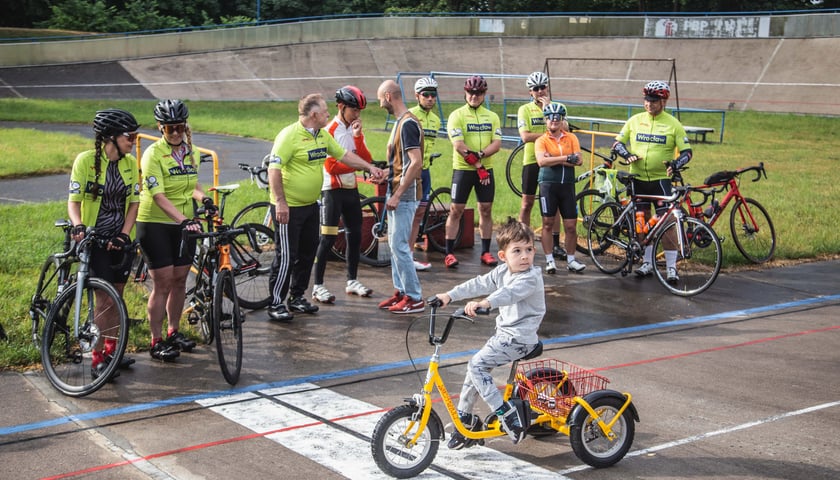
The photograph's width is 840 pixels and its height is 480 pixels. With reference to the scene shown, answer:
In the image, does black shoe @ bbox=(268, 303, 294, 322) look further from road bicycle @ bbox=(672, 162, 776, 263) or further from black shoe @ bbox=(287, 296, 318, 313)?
road bicycle @ bbox=(672, 162, 776, 263)

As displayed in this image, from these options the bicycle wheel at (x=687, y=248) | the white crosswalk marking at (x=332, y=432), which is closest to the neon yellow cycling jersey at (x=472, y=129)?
the bicycle wheel at (x=687, y=248)

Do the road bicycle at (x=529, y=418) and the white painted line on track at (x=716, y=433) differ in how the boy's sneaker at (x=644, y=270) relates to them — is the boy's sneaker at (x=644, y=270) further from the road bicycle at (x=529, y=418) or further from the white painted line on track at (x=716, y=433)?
the road bicycle at (x=529, y=418)

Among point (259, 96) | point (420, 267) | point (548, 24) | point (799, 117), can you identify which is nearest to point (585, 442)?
point (420, 267)

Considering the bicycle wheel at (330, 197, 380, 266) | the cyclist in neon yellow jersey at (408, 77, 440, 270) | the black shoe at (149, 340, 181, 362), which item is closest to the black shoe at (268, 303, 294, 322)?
the black shoe at (149, 340, 181, 362)

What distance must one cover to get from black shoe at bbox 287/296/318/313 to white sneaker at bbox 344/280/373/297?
0.75 m

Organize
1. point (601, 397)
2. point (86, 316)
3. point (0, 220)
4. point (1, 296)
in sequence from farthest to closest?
point (0, 220) → point (1, 296) → point (86, 316) → point (601, 397)

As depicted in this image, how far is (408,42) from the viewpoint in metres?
42.9

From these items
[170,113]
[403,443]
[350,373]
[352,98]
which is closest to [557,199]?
[352,98]

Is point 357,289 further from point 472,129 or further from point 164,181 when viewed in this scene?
point 164,181

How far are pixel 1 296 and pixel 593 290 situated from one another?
5961mm

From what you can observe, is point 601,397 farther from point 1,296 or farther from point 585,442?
point 1,296

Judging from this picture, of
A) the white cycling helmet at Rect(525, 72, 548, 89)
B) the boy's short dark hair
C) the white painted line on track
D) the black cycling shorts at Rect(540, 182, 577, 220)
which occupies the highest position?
the white cycling helmet at Rect(525, 72, 548, 89)

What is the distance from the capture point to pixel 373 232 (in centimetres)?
1105

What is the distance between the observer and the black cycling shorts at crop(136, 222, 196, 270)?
7312mm
